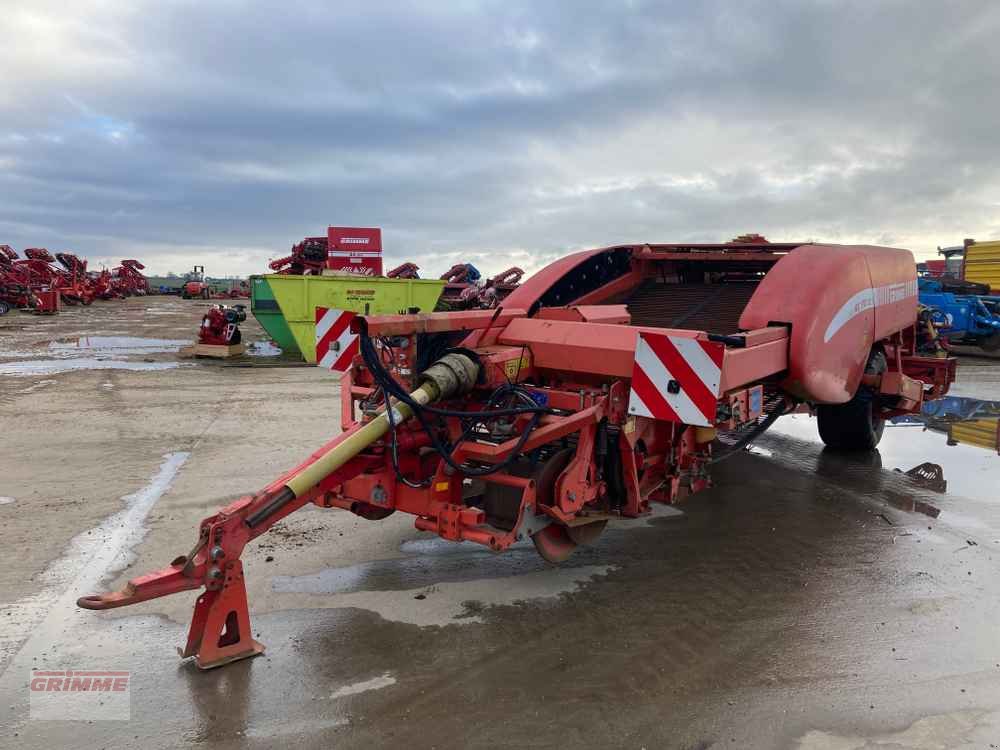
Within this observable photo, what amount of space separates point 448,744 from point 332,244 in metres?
15.5

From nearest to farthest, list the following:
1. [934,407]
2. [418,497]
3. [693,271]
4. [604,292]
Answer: [418,497], [604,292], [693,271], [934,407]

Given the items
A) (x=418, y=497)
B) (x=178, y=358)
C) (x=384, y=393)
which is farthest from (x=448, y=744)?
(x=178, y=358)

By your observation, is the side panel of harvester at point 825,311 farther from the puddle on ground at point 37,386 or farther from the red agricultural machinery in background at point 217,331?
the red agricultural machinery in background at point 217,331

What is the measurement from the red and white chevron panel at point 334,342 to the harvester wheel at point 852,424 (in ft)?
14.6

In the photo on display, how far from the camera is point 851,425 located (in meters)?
7.02

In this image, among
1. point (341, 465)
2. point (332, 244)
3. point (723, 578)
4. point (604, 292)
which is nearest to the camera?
point (341, 465)

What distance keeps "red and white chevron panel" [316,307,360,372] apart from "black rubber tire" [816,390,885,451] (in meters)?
4.48

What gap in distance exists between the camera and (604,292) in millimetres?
5848

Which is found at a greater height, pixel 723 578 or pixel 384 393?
pixel 384 393

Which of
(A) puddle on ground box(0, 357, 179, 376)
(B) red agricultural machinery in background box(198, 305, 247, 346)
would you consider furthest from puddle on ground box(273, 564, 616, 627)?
(B) red agricultural machinery in background box(198, 305, 247, 346)

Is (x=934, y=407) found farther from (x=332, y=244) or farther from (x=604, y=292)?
(x=332, y=244)

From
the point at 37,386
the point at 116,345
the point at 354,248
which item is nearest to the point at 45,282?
the point at 116,345

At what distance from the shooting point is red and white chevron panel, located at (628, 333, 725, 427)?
3.47 metres

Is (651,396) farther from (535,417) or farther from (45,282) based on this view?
(45,282)
